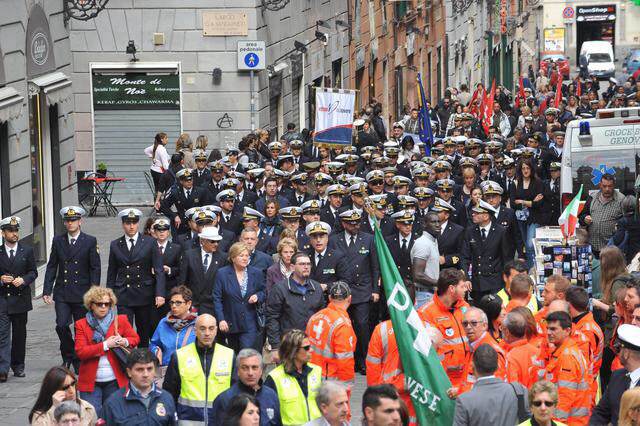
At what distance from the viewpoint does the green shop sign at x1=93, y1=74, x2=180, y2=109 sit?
30047 mm

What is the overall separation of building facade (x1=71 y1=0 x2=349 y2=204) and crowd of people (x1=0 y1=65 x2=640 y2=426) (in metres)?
4.74

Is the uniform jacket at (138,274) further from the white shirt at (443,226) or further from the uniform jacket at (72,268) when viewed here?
the white shirt at (443,226)

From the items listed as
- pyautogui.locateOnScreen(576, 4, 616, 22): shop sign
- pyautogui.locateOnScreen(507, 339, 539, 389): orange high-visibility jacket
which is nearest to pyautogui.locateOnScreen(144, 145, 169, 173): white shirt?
pyautogui.locateOnScreen(507, 339, 539, 389): orange high-visibility jacket

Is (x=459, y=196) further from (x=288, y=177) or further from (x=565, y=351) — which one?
(x=565, y=351)

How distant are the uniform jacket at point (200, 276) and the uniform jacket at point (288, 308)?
1368 millimetres

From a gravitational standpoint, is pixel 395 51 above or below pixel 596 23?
below

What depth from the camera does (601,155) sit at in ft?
65.8

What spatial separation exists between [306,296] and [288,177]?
7.31m

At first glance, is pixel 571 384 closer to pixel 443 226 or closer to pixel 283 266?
pixel 283 266

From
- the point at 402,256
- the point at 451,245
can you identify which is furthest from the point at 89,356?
the point at 451,245

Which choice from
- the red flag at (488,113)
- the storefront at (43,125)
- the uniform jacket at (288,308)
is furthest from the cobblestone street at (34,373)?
the red flag at (488,113)

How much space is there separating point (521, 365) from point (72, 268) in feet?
20.6

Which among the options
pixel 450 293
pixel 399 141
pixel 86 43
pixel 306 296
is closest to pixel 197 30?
pixel 86 43

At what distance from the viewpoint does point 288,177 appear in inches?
819
